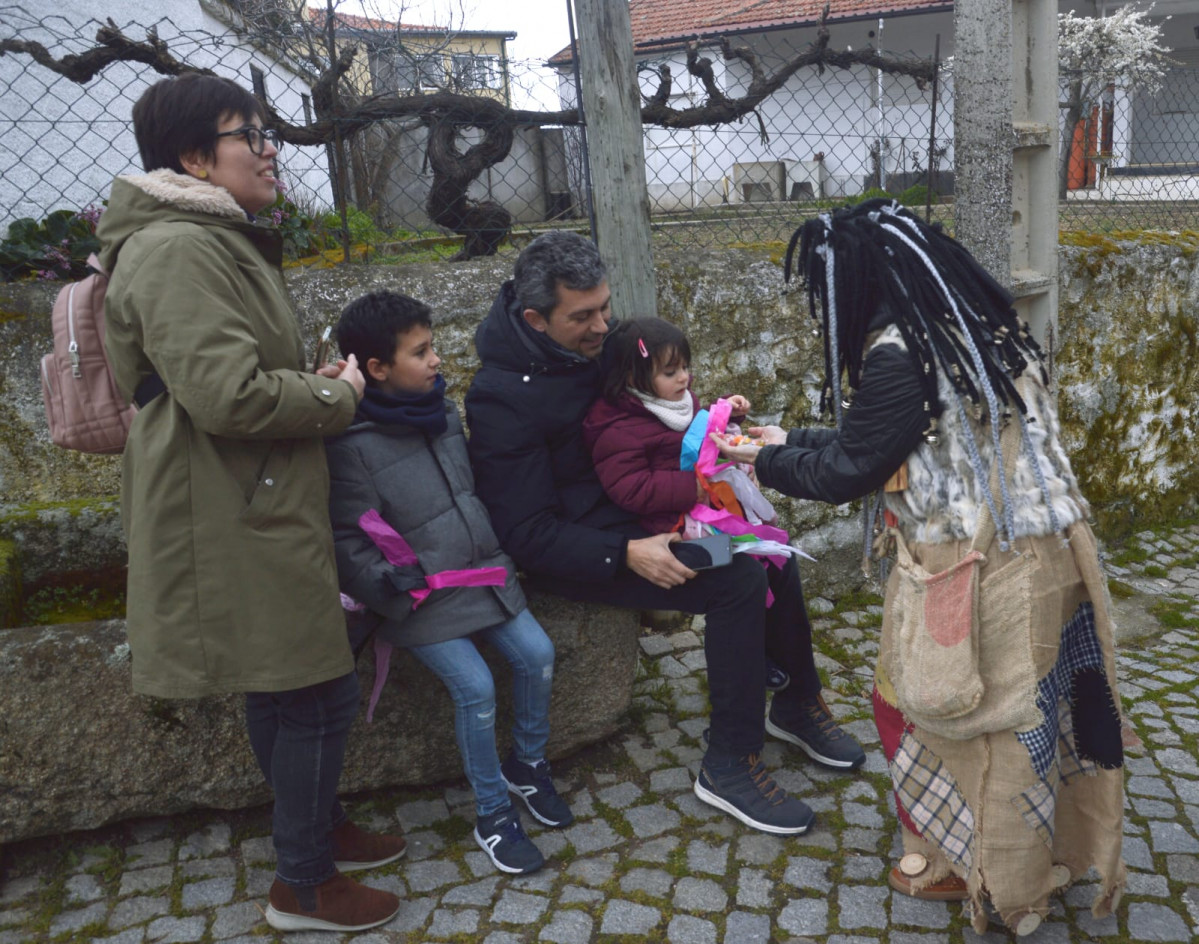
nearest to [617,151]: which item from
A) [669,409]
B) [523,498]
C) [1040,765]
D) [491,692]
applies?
[669,409]

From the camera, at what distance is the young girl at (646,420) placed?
2.81 metres

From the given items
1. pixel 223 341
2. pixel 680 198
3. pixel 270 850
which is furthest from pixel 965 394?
pixel 680 198

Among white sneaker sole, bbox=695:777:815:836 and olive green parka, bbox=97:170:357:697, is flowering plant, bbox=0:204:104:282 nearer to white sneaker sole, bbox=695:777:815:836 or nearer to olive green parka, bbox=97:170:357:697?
olive green parka, bbox=97:170:357:697

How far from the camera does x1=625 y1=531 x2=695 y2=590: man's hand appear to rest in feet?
9.16

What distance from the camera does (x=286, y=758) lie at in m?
2.37

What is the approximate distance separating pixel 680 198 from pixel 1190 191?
3834 millimetres

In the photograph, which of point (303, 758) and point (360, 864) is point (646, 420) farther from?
point (360, 864)

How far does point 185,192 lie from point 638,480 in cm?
131

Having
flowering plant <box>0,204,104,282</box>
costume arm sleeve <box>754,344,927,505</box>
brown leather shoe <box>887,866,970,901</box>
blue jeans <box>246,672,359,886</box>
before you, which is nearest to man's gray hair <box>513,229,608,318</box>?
costume arm sleeve <box>754,344,927,505</box>

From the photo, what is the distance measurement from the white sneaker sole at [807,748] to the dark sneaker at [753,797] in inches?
8.2

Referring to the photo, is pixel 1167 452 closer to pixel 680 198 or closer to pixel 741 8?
pixel 680 198

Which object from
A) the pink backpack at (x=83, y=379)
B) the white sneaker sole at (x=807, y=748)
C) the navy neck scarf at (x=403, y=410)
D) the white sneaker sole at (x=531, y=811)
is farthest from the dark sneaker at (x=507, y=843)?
the pink backpack at (x=83, y=379)

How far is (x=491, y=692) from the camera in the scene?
8.85 ft

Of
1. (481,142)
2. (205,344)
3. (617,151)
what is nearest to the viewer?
(205,344)
